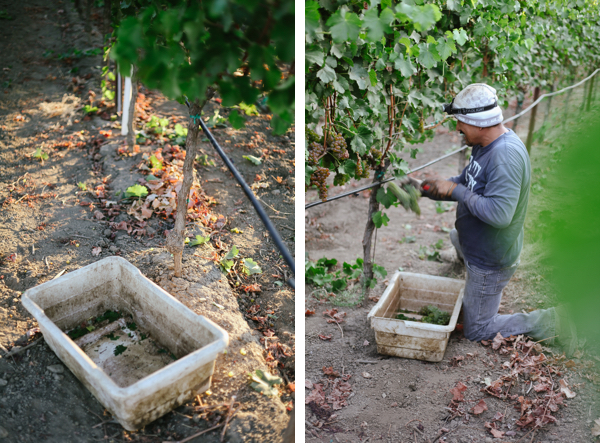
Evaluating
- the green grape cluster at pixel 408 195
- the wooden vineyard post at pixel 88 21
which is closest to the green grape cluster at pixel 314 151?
the green grape cluster at pixel 408 195

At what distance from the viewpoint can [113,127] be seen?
3762mm

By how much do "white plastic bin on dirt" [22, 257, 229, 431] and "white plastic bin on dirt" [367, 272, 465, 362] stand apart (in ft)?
2.99

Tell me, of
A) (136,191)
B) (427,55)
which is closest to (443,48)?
(427,55)

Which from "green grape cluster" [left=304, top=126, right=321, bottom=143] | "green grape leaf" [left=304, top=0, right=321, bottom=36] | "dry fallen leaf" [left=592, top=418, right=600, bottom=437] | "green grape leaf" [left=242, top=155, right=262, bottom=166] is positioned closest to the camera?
"green grape leaf" [left=304, top=0, right=321, bottom=36]

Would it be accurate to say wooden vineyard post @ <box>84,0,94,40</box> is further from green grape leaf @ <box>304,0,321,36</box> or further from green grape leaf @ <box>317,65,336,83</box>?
green grape leaf @ <box>304,0,321,36</box>

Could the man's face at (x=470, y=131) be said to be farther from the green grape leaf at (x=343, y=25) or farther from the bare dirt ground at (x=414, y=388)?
the green grape leaf at (x=343, y=25)

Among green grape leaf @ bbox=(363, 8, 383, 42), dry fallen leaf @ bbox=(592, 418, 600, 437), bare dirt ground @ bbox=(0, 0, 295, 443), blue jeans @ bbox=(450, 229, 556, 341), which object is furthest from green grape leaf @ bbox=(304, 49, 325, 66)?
dry fallen leaf @ bbox=(592, 418, 600, 437)

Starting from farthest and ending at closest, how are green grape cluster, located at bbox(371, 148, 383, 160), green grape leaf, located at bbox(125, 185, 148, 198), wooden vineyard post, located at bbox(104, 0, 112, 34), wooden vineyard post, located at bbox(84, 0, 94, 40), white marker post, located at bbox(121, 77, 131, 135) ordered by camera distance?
1. wooden vineyard post, located at bbox(84, 0, 94, 40)
2. wooden vineyard post, located at bbox(104, 0, 112, 34)
3. white marker post, located at bbox(121, 77, 131, 135)
4. green grape leaf, located at bbox(125, 185, 148, 198)
5. green grape cluster, located at bbox(371, 148, 383, 160)

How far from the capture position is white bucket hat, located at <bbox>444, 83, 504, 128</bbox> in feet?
6.90

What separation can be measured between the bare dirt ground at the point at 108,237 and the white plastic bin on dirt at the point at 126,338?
0.11 metres

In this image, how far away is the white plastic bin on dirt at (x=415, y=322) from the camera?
7.20 ft

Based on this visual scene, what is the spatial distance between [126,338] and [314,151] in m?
1.18

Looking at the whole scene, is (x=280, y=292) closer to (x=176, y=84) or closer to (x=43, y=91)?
(x=176, y=84)

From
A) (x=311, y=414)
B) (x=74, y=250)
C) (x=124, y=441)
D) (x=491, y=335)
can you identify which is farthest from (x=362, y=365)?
(x=74, y=250)
